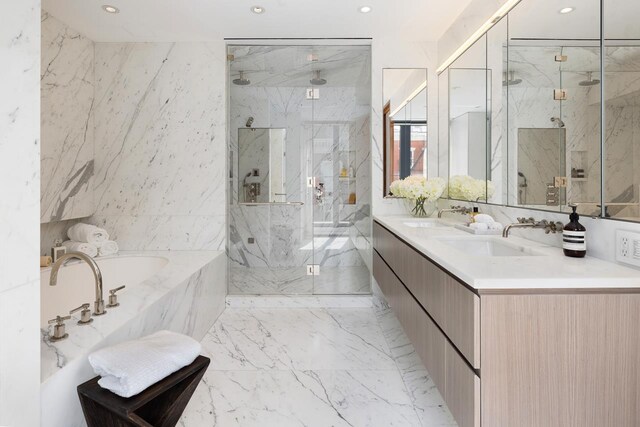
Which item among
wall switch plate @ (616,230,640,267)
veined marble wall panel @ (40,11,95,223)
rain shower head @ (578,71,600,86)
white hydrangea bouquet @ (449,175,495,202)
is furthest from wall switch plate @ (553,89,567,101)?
veined marble wall panel @ (40,11,95,223)

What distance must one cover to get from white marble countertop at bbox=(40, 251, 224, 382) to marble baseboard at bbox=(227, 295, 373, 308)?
2.19ft

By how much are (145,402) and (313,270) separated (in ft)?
7.85

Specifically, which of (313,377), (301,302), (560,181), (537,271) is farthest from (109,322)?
(560,181)

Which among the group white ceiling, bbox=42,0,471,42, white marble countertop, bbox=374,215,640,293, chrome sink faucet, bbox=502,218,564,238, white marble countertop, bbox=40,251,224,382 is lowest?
white marble countertop, bbox=40,251,224,382

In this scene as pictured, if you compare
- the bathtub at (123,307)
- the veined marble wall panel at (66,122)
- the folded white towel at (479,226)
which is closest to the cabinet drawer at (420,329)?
the folded white towel at (479,226)

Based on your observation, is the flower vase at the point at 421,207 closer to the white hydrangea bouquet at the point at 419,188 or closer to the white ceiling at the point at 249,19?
the white hydrangea bouquet at the point at 419,188

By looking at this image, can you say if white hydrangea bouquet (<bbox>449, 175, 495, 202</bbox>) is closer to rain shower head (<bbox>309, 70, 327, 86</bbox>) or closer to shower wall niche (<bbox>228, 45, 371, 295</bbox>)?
shower wall niche (<bbox>228, 45, 371, 295</bbox>)

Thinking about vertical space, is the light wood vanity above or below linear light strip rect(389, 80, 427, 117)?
below

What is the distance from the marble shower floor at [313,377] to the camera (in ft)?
5.76

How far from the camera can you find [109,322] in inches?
63.6

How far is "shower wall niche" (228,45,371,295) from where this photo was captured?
3.38m

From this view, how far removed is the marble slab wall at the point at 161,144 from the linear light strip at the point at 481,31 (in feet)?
6.36

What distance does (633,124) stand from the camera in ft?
4.05

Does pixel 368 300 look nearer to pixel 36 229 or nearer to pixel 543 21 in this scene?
pixel 543 21
